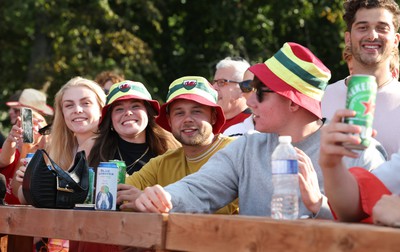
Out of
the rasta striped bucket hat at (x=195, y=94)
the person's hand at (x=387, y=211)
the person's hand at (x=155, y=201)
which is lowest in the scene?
the person's hand at (x=387, y=211)

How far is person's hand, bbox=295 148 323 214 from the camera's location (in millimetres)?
3969

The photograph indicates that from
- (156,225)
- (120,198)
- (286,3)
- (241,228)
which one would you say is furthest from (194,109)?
(286,3)

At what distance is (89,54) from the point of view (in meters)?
19.0

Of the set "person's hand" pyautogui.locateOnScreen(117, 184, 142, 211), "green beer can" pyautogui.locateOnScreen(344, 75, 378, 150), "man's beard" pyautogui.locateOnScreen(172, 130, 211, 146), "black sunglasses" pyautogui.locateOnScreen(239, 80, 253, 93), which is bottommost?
"person's hand" pyautogui.locateOnScreen(117, 184, 142, 211)

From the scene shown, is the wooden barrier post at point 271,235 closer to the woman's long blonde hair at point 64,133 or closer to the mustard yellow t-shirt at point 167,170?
the mustard yellow t-shirt at point 167,170

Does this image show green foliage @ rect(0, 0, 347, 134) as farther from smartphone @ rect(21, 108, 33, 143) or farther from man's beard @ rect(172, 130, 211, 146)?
man's beard @ rect(172, 130, 211, 146)

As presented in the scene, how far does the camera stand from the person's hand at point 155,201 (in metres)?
4.36

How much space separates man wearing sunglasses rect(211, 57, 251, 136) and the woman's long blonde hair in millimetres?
1262

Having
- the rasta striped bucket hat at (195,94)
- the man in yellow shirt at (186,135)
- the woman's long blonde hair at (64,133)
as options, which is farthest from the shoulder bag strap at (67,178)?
the woman's long blonde hair at (64,133)

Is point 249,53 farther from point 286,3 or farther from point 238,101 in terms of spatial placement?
point 238,101

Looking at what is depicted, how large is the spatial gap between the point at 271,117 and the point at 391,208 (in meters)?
1.27

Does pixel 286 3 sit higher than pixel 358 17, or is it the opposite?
pixel 286 3

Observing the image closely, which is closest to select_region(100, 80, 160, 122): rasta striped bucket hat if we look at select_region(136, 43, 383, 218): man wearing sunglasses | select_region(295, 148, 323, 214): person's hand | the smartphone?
the smartphone

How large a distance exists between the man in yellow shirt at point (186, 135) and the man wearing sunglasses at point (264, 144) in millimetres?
958
